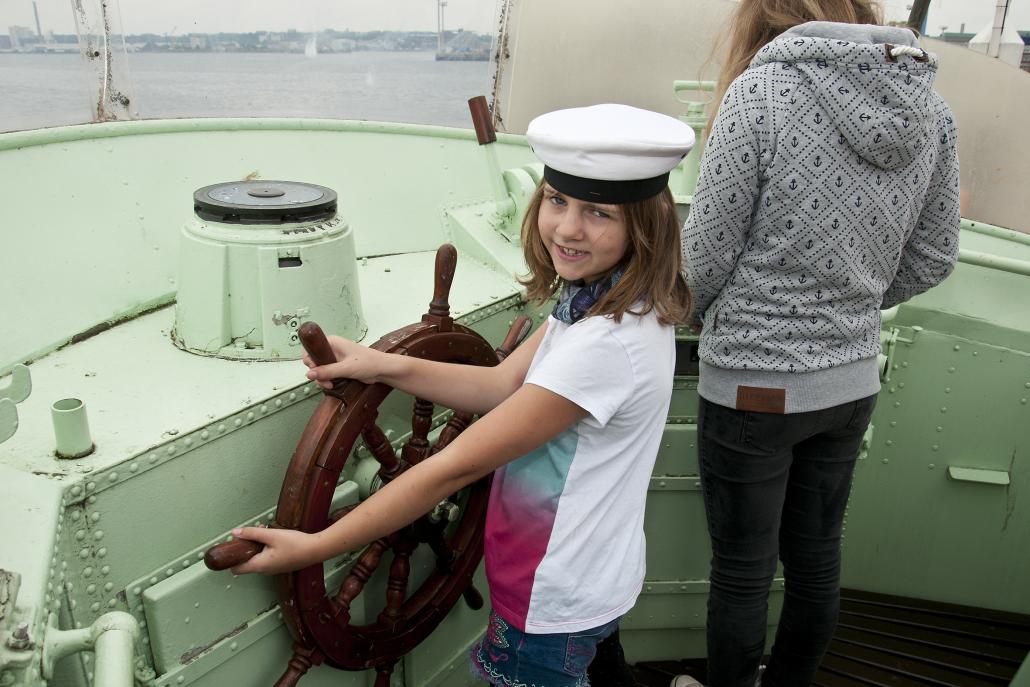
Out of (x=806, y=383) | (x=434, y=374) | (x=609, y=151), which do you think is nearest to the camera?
(x=609, y=151)

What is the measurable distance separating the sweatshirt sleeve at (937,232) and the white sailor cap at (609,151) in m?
0.56

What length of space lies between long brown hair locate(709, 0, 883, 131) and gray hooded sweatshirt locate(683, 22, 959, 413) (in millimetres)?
95

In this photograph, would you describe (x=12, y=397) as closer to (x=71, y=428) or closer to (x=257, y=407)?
(x=71, y=428)

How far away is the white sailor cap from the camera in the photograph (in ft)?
3.53

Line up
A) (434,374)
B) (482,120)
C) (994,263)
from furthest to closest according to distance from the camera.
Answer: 1. (994,263)
2. (482,120)
3. (434,374)

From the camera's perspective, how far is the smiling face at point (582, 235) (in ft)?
3.71

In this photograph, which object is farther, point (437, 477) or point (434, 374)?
point (434, 374)

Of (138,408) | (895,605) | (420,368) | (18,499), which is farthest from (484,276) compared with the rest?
(895,605)

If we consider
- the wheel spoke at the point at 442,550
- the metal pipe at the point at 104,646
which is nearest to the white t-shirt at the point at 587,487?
the wheel spoke at the point at 442,550

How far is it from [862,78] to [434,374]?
0.77 metres

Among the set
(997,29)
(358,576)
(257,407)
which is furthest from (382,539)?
(997,29)

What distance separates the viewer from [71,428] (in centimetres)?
110

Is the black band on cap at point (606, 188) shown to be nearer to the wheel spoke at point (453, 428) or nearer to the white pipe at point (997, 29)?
the wheel spoke at point (453, 428)

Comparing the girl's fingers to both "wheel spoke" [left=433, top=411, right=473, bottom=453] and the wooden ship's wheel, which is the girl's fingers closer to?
the wooden ship's wheel
